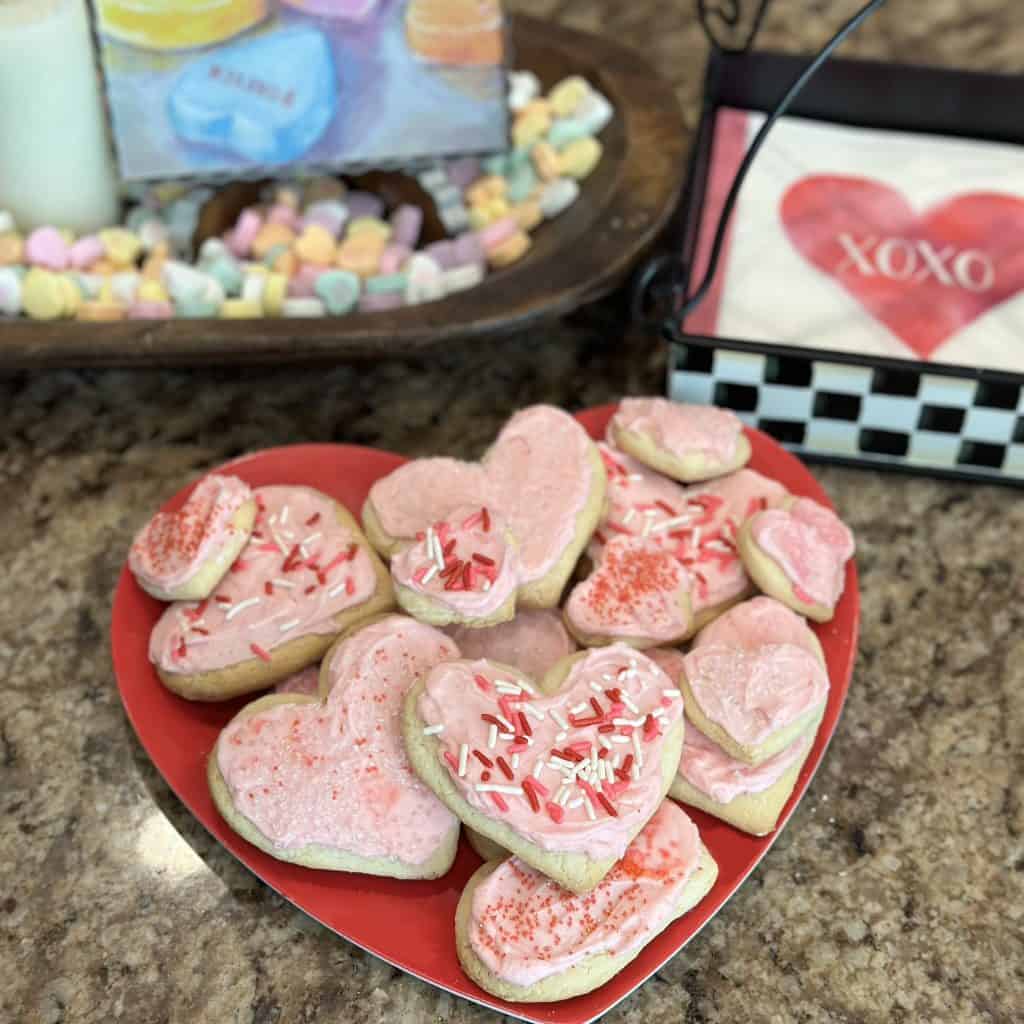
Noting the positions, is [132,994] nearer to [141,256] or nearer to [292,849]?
[292,849]

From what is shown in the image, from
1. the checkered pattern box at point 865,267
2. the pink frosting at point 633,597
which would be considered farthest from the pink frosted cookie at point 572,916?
the checkered pattern box at point 865,267

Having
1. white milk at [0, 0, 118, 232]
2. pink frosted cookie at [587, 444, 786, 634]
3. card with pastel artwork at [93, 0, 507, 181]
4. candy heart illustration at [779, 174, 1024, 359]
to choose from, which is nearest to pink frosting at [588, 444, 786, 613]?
pink frosted cookie at [587, 444, 786, 634]

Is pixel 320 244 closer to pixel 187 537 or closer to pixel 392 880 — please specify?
pixel 187 537

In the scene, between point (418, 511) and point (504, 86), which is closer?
point (418, 511)

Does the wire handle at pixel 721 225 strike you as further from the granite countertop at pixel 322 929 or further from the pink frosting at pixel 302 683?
the pink frosting at pixel 302 683

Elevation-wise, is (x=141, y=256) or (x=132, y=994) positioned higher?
(x=141, y=256)

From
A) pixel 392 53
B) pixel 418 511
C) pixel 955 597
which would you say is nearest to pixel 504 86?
pixel 392 53

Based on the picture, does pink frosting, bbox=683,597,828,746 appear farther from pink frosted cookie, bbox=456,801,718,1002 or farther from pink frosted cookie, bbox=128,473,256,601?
pink frosted cookie, bbox=128,473,256,601
